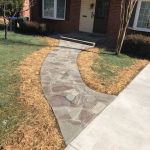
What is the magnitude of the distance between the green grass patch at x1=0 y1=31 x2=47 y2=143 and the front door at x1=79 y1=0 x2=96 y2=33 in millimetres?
4772

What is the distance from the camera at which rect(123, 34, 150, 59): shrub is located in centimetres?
951

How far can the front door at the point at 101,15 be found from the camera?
42.3ft

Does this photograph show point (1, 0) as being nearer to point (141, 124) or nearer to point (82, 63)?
point (82, 63)

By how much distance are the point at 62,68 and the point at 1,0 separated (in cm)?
725

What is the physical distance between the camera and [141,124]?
4234 millimetres

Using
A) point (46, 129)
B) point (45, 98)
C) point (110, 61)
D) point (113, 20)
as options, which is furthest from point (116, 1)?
point (46, 129)

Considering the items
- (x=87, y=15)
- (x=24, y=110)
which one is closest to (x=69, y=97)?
(x=24, y=110)

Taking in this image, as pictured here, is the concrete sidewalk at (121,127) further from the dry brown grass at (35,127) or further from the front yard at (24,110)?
the front yard at (24,110)

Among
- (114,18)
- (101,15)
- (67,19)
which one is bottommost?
(67,19)

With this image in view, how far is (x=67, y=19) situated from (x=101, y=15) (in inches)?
92.7

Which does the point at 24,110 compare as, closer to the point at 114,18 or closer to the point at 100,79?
the point at 100,79

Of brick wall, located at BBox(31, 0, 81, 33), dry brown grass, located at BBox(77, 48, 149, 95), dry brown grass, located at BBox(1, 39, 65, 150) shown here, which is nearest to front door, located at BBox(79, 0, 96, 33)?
brick wall, located at BBox(31, 0, 81, 33)

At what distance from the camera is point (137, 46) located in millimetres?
9617

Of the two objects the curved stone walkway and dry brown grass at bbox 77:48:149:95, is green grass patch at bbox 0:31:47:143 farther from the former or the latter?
dry brown grass at bbox 77:48:149:95
